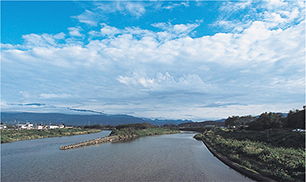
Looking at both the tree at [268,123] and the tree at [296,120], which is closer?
the tree at [296,120]

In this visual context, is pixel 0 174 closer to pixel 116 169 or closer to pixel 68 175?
pixel 68 175

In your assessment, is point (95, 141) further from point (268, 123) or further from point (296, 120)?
point (296, 120)

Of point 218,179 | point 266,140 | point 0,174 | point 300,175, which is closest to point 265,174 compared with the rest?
point 300,175

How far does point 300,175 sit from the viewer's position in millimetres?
11055

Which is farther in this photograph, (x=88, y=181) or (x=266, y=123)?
(x=266, y=123)

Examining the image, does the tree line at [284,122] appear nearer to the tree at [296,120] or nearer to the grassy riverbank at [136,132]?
the tree at [296,120]

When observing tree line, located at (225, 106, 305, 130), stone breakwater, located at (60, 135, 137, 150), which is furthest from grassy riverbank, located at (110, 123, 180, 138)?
tree line, located at (225, 106, 305, 130)

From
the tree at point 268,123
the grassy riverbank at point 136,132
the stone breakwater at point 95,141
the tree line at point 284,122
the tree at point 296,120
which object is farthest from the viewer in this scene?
the grassy riverbank at point 136,132

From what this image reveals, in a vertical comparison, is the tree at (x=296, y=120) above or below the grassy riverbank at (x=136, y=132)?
above

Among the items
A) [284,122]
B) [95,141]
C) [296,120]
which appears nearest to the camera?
[95,141]

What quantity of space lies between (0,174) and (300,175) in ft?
74.5

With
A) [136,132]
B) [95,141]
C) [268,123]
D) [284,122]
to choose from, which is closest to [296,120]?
[284,122]

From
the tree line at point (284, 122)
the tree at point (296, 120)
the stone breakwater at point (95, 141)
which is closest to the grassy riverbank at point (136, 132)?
the stone breakwater at point (95, 141)

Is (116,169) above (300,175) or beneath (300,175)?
beneath
